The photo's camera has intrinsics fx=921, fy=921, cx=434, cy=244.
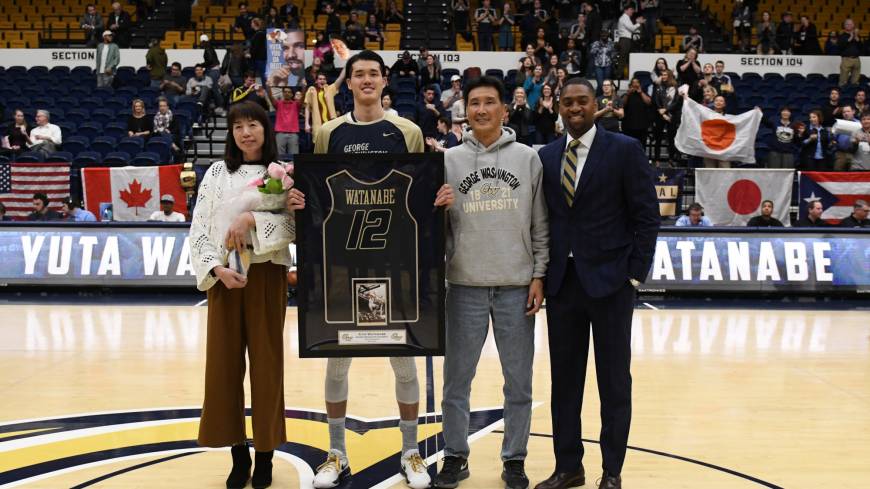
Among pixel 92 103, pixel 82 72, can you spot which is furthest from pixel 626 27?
pixel 82 72

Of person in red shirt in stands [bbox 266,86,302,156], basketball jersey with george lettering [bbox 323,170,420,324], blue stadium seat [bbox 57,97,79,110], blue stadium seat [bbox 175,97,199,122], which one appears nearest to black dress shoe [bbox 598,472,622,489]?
basketball jersey with george lettering [bbox 323,170,420,324]

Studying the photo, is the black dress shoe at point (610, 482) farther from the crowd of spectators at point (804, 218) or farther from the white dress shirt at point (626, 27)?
the white dress shirt at point (626, 27)

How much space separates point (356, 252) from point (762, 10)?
19.3 metres

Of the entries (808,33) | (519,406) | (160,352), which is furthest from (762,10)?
(519,406)

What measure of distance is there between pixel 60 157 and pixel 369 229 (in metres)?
11.1

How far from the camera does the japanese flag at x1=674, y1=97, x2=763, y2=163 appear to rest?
1421 centimetres

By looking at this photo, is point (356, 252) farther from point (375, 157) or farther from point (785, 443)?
point (785, 443)

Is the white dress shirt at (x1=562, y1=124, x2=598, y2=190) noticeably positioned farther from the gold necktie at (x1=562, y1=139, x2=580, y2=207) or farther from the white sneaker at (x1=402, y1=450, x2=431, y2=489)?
the white sneaker at (x1=402, y1=450, x2=431, y2=489)

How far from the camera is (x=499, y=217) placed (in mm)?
4391

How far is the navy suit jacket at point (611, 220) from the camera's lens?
4242mm

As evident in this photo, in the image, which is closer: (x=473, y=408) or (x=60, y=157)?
(x=473, y=408)

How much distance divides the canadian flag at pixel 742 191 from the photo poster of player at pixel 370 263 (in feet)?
31.6

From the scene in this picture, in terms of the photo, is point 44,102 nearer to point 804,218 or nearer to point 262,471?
point 804,218

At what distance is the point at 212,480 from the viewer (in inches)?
183
